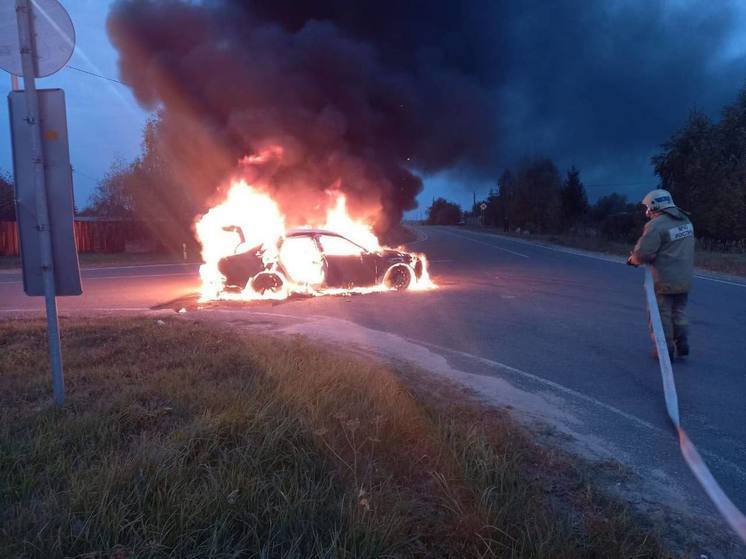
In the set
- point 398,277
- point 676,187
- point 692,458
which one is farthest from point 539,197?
point 692,458

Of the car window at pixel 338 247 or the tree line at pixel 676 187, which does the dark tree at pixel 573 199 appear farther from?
the car window at pixel 338 247

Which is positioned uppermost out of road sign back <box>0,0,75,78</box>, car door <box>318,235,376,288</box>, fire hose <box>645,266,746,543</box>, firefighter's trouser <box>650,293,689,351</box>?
road sign back <box>0,0,75,78</box>

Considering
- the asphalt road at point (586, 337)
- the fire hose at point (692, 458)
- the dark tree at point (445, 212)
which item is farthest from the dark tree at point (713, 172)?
the dark tree at point (445, 212)

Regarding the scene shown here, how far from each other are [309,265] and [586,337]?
5393 millimetres

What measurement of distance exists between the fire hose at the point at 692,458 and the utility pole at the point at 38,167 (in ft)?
13.4

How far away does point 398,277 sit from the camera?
11562mm

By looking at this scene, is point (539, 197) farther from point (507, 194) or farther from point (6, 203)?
point (6, 203)

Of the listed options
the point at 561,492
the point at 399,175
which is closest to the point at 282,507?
the point at 561,492

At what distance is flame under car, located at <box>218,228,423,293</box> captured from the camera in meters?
10.6

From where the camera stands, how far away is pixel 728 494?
3234mm

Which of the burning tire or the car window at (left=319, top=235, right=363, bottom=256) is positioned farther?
the car window at (left=319, top=235, right=363, bottom=256)

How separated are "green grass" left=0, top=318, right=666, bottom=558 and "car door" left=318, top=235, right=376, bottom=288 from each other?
6.30 metres

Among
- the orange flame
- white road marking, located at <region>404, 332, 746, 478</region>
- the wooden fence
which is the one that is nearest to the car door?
the orange flame

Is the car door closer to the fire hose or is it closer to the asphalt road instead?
the asphalt road
